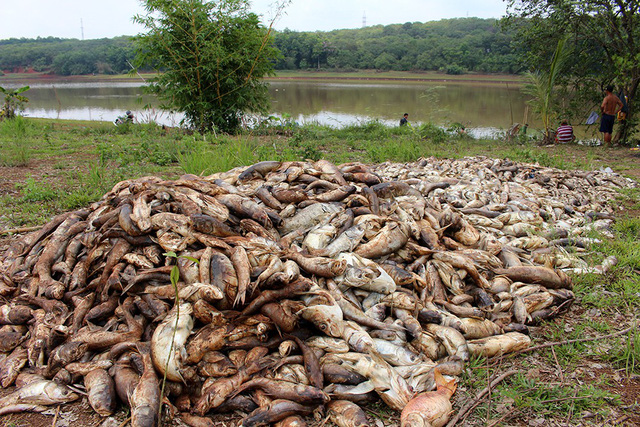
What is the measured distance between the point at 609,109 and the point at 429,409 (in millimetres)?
12207

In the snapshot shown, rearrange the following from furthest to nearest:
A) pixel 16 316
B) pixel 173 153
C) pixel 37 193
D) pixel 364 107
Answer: pixel 364 107 → pixel 173 153 → pixel 37 193 → pixel 16 316

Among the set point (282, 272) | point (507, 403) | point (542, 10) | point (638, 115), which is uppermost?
point (542, 10)

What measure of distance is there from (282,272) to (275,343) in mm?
442

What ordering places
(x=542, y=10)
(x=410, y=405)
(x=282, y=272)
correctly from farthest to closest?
(x=542, y=10) < (x=282, y=272) < (x=410, y=405)

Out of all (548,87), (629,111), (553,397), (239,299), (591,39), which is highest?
(591,39)

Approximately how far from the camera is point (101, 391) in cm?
219

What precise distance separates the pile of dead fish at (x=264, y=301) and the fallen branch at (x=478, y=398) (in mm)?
78

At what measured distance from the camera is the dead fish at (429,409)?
201 cm

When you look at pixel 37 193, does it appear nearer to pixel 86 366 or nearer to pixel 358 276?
pixel 86 366

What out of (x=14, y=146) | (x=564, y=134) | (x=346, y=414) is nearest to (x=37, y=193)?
(x=14, y=146)

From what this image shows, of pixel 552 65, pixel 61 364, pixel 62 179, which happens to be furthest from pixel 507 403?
pixel 552 65

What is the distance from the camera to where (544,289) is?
11.0ft

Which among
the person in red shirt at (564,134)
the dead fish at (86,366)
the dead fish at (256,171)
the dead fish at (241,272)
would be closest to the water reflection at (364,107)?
the person in red shirt at (564,134)

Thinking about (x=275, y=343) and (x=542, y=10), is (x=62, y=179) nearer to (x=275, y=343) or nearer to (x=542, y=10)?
(x=275, y=343)
